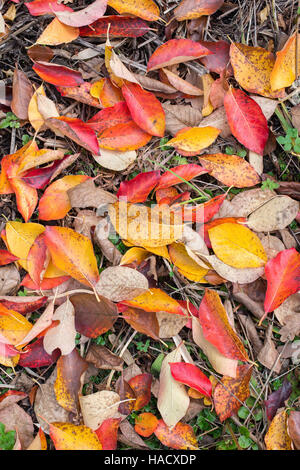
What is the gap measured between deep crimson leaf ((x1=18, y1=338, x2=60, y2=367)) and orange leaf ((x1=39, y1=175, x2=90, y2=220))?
43 cm

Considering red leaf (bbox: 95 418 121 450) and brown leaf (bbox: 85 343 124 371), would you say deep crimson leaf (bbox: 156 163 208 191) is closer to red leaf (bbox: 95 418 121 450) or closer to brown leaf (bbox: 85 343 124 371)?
brown leaf (bbox: 85 343 124 371)

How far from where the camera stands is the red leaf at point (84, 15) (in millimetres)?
1537

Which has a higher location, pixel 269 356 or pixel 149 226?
pixel 149 226

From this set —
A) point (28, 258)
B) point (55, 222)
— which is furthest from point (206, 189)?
point (28, 258)

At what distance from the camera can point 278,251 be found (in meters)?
1.54

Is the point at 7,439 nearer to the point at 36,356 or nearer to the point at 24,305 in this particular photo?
the point at 36,356

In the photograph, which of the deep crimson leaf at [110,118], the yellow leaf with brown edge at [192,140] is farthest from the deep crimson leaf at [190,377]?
the deep crimson leaf at [110,118]

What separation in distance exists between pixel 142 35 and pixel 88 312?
0.98 metres

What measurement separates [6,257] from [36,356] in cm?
35

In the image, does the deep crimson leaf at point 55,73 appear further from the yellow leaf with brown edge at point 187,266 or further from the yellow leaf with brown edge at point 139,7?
the yellow leaf with brown edge at point 187,266

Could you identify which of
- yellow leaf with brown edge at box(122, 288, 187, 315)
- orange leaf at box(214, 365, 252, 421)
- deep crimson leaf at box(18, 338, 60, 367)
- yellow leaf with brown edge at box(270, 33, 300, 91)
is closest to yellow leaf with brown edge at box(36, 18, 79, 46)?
yellow leaf with brown edge at box(270, 33, 300, 91)

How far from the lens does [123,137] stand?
1.54 m

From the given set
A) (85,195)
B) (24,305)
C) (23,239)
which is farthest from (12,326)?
(85,195)
